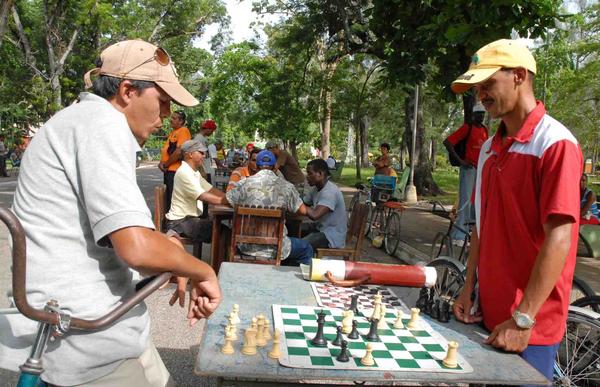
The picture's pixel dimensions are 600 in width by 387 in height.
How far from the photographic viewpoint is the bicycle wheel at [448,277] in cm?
432

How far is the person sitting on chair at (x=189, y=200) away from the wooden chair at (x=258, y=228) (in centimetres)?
92

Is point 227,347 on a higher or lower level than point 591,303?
higher

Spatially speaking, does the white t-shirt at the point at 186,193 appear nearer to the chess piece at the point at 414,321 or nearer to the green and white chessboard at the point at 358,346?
the green and white chessboard at the point at 358,346

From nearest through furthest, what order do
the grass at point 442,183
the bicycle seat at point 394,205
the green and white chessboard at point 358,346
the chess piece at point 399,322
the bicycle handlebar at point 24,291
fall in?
the bicycle handlebar at point 24,291
the green and white chessboard at point 358,346
the chess piece at point 399,322
the bicycle seat at point 394,205
the grass at point 442,183

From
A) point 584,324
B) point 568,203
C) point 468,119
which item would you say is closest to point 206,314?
point 568,203

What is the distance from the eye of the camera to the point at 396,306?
2754 millimetres

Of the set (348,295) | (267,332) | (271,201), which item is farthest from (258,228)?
(267,332)

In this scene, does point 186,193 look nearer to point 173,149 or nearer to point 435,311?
point 173,149

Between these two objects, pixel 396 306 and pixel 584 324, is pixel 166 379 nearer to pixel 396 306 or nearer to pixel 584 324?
pixel 396 306

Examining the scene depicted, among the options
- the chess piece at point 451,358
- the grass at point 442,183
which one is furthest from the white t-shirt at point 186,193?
the grass at point 442,183

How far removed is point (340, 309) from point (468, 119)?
7.53 meters

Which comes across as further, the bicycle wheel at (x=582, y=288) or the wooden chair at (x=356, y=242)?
the wooden chair at (x=356, y=242)

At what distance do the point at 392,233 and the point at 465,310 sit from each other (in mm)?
6249

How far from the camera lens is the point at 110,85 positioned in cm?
172
